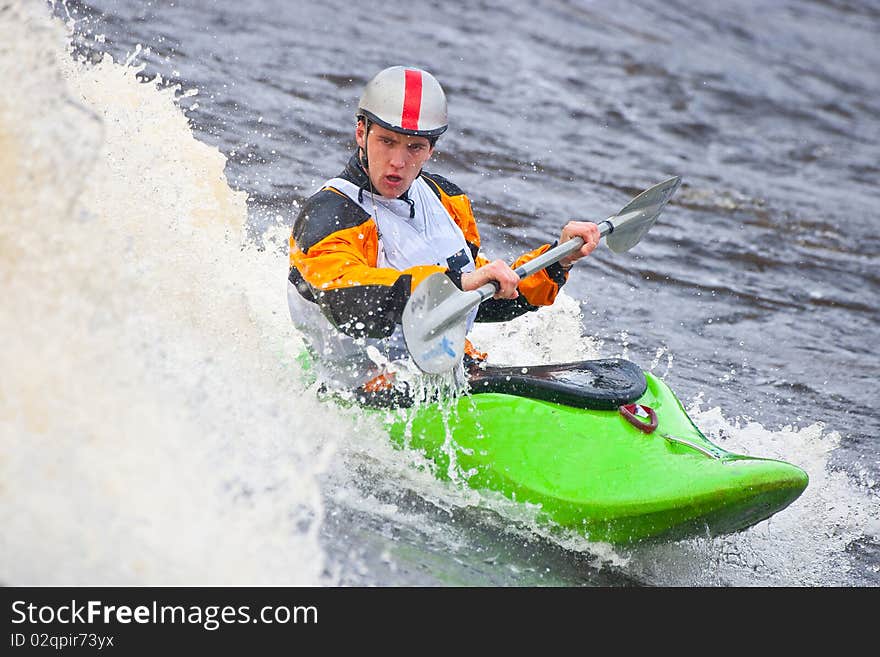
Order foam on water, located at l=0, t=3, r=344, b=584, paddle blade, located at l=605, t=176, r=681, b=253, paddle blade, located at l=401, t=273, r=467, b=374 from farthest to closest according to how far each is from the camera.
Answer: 1. paddle blade, located at l=605, t=176, r=681, b=253
2. paddle blade, located at l=401, t=273, r=467, b=374
3. foam on water, located at l=0, t=3, r=344, b=584

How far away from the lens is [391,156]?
373cm

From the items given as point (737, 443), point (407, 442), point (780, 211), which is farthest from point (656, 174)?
point (407, 442)

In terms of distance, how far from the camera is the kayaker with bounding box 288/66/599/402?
3482 mm

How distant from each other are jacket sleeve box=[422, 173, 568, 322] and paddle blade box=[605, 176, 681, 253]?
0.31 m

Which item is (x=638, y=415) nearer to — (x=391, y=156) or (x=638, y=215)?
(x=638, y=215)

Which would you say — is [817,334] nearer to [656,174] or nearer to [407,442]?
[656,174]

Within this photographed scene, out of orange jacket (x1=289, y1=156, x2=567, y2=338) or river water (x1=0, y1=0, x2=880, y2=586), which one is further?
orange jacket (x1=289, y1=156, x2=567, y2=338)

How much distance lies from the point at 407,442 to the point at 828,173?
26.0 ft

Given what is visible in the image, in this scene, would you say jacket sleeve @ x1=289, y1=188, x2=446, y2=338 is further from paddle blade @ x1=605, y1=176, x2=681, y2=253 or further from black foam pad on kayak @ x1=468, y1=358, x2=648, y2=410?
paddle blade @ x1=605, y1=176, x2=681, y2=253

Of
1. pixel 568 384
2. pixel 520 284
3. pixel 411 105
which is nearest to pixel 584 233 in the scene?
pixel 520 284

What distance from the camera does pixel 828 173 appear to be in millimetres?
10555

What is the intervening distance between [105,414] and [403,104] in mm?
1481

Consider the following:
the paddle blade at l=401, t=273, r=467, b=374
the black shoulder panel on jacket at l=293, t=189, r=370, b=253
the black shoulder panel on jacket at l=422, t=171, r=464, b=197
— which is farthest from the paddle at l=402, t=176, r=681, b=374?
the black shoulder panel on jacket at l=422, t=171, r=464, b=197

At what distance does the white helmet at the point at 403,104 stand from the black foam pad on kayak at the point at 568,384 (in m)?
0.83
